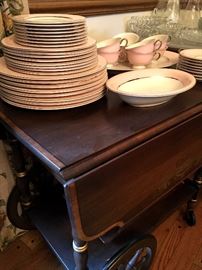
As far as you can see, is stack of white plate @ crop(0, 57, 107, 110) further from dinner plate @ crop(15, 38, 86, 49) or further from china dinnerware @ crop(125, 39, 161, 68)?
china dinnerware @ crop(125, 39, 161, 68)

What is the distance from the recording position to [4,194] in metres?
0.99

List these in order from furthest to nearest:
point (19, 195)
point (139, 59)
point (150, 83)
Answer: point (19, 195) → point (139, 59) → point (150, 83)

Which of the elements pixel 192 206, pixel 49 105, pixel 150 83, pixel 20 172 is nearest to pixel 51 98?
pixel 49 105

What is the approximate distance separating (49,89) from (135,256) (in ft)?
1.90

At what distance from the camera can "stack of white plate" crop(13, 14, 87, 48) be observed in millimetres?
529

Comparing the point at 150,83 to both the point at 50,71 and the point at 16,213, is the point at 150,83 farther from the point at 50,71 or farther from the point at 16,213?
the point at 16,213

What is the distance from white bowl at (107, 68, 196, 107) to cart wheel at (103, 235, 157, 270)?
420 millimetres

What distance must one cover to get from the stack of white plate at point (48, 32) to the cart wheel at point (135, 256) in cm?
58

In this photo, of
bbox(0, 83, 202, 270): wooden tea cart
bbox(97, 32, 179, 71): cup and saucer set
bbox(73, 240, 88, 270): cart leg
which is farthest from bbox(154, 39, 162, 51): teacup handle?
bbox(73, 240, 88, 270): cart leg

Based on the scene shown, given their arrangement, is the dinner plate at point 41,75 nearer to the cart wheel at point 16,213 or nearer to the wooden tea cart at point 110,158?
the wooden tea cart at point 110,158

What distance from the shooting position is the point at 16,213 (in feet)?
3.36

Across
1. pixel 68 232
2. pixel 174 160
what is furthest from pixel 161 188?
pixel 68 232

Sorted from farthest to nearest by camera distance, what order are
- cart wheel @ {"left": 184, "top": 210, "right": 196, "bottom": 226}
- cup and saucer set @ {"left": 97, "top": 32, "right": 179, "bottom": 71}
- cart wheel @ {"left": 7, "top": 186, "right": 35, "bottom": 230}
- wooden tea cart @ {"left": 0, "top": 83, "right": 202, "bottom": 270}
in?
cart wheel @ {"left": 184, "top": 210, "right": 196, "bottom": 226}
cart wheel @ {"left": 7, "top": 186, "right": 35, "bottom": 230}
cup and saucer set @ {"left": 97, "top": 32, "right": 179, "bottom": 71}
wooden tea cart @ {"left": 0, "top": 83, "right": 202, "bottom": 270}

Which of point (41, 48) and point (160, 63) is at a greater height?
point (41, 48)
